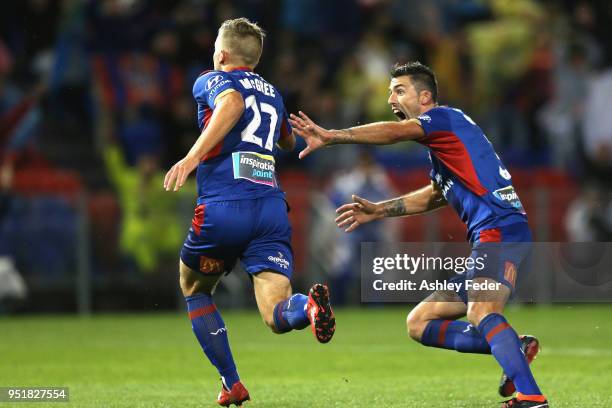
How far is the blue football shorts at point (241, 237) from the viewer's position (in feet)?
24.1

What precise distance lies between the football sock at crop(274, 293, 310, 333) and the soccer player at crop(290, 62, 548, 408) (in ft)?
2.46

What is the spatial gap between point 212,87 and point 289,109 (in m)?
10.7

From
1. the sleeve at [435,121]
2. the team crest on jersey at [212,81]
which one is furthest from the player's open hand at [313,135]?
the team crest on jersey at [212,81]

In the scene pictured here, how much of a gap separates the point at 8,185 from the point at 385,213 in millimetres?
9653

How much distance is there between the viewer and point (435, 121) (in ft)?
23.3

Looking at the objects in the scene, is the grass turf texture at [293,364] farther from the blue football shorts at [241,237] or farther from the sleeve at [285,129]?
the sleeve at [285,129]

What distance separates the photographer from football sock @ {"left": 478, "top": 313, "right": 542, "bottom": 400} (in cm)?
Result: 668

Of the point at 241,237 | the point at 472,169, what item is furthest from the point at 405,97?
the point at 241,237

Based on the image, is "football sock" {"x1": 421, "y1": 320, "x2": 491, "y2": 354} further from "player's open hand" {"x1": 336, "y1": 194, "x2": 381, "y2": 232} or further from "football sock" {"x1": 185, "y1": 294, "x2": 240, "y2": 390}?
"football sock" {"x1": 185, "y1": 294, "x2": 240, "y2": 390}

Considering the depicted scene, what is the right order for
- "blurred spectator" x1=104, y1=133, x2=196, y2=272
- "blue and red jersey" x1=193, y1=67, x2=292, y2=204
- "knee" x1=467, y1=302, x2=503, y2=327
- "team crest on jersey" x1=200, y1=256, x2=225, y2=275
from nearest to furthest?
1. "knee" x1=467, y1=302, x2=503, y2=327
2. "blue and red jersey" x1=193, y1=67, x2=292, y2=204
3. "team crest on jersey" x1=200, y1=256, x2=225, y2=275
4. "blurred spectator" x1=104, y1=133, x2=196, y2=272

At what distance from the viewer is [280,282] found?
739cm

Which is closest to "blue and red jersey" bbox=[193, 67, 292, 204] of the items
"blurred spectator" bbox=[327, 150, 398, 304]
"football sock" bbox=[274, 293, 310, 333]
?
"football sock" bbox=[274, 293, 310, 333]

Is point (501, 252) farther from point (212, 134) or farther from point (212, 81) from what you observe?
point (212, 81)

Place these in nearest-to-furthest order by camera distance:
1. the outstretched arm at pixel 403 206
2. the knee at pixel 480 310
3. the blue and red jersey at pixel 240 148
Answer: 1. the knee at pixel 480 310
2. the blue and red jersey at pixel 240 148
3. the outstretched arm at pixel 403 206
